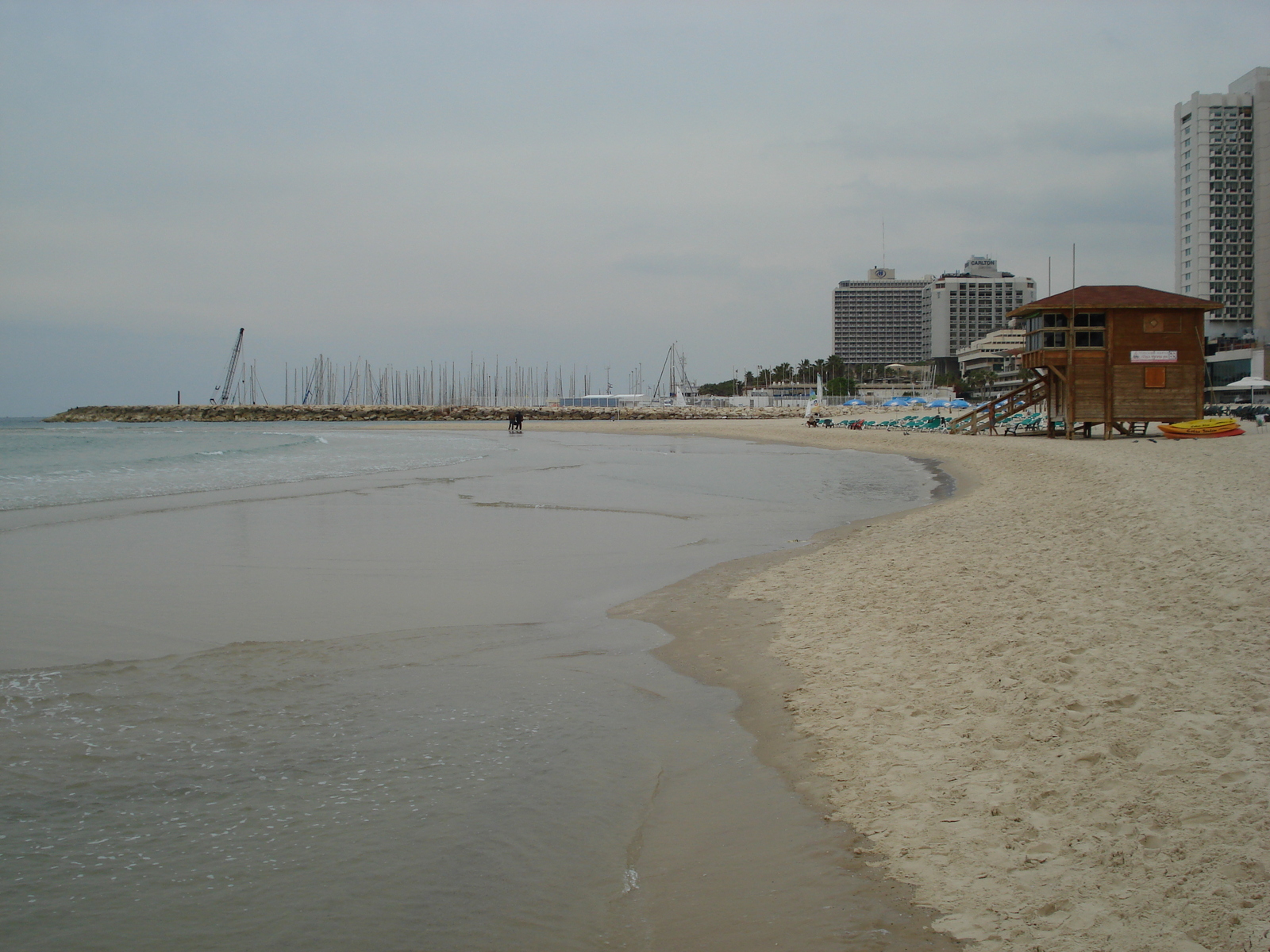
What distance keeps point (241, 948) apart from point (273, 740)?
2.21m

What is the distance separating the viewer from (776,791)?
4805mm

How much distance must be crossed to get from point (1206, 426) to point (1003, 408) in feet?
42.0

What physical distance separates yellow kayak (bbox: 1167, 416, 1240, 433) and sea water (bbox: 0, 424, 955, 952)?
22169mm

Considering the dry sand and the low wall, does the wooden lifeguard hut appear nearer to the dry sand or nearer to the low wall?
the dry sand

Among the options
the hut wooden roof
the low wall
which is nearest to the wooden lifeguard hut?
the hut wooden roof

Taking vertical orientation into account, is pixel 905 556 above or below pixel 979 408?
below

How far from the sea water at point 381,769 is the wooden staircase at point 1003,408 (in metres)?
27.4

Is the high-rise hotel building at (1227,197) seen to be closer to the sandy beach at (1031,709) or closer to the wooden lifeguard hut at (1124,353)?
the wooden lifeguard hut at (1124,353)

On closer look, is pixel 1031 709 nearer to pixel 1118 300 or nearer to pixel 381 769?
pixel 381 769

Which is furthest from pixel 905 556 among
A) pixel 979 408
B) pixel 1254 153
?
pixel 1254 153

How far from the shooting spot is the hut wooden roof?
96.9 ft

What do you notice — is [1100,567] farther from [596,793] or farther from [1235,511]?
[596,793]

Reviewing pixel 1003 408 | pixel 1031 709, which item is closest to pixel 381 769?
pixel 1031 709

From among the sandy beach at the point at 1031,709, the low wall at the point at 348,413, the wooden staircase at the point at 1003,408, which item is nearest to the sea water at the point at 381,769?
the sandy beach at the point at 1031,709
